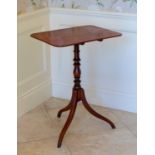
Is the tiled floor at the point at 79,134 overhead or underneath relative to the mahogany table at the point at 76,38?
underneath

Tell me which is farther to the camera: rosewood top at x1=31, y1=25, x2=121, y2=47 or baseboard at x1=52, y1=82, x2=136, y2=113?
baseboard at x1=52, y1=82, x2=136, y2=113

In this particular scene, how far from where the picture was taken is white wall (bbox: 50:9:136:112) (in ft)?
9.78

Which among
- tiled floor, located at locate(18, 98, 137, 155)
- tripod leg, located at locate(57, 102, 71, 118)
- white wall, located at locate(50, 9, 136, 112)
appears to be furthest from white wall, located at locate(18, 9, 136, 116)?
tripod leg, located at locate(57, 102, 71, 118)

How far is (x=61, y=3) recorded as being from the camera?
3.19m

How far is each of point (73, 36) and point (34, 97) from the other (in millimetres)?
1007

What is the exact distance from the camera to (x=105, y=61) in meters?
3.14

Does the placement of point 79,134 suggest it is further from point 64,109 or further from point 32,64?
point 32,64

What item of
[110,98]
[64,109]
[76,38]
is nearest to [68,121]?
[64,109]

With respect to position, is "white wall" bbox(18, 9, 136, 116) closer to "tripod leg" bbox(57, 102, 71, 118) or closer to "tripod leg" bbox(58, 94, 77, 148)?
"tripod leg" bbox(57, 102, 71, 118)

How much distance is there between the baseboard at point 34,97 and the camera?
3.05 m

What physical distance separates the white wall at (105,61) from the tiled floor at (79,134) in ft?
0.43

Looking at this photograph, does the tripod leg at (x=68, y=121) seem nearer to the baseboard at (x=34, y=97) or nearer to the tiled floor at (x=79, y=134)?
the tiled floor at (x=79, y=134)

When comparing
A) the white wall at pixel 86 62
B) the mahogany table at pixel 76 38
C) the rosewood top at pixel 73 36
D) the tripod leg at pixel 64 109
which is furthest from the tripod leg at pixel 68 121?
the white wall at pixel 86 62

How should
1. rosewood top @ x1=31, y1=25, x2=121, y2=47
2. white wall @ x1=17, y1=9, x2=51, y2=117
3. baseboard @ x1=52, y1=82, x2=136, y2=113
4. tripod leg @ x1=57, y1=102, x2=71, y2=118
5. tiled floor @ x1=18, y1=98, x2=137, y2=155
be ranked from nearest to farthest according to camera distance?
rosewood top @ x1=31, y1=25, x2=121, y2=47, tiled floor @ x1=18, y1=98, x2=137, y2=155, tripod leg @ x1=57, y1=102, x2=71, y2=118, white wall @ x1=17, y1=9, x2=51, y2=117, baseboard @ x1=52, y1=82, x2=136, y2=113
